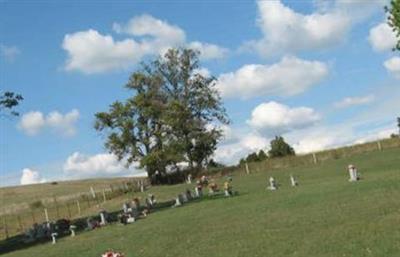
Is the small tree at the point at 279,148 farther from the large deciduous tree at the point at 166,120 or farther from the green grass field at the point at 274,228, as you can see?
the green grass field at the point at 274,228

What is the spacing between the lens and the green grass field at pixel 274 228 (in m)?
22.9

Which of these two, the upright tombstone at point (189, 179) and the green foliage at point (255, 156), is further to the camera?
the green foliage at point (255, 156)

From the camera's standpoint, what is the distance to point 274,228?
29438mm

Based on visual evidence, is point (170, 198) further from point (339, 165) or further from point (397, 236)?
point (397, 236)

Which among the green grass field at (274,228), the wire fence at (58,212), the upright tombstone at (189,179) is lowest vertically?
the green grass field at (274,228)

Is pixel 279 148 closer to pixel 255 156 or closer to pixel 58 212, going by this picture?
pixel 255 156

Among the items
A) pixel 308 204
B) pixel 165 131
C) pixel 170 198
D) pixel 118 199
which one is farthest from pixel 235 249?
pixel 165 131

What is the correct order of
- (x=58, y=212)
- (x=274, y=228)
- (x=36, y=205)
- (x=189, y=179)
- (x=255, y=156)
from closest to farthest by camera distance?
(x=274, y=228)
(x=58, y=212)
(x=189, y=179)
(x=36, y=205)
(x=255, y=156)

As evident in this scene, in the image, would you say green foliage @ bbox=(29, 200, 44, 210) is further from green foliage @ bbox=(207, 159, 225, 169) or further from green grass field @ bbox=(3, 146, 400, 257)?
green grass field @ bbox=(3, 146, 400, 257)

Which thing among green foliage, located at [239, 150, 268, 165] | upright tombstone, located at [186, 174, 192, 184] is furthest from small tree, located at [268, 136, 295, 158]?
upright tombstone, located at [186, 174, 192, 184]

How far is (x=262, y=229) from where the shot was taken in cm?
2959

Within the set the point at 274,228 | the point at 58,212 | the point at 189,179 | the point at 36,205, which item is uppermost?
the point at 36,205

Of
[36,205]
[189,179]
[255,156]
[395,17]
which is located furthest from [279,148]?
[395,17]

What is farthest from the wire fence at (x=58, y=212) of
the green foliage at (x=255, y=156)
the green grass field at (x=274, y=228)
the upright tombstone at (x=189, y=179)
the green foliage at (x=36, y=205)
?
the green grass field at (x=274, y=228)
